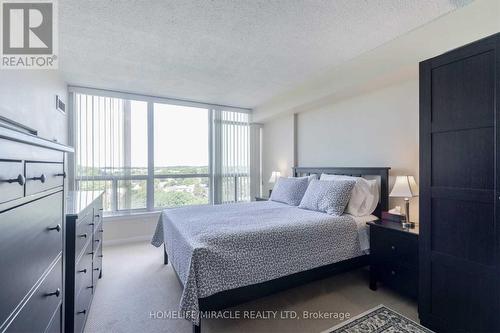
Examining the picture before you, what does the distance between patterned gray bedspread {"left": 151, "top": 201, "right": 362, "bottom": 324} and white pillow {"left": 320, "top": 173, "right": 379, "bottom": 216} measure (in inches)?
9.4

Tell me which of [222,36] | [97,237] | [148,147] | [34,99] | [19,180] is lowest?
[97,237]

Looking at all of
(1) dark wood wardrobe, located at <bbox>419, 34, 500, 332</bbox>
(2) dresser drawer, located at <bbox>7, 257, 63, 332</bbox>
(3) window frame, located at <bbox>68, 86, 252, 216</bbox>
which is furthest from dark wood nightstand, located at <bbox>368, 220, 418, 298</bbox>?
(3) window frame, located at <bbox>68, 86, 252, 216</bbox>

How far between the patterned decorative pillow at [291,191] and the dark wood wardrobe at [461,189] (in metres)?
1.63

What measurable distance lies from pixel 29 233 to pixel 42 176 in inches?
8.9

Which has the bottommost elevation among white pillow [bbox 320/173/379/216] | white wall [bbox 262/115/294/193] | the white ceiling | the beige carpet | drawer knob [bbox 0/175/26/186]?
the beige carpet

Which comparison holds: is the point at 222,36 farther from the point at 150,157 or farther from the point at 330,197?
the point at 150,157

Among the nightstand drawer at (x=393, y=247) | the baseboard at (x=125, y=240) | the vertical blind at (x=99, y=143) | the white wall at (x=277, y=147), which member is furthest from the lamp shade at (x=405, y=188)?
the vertical blind at (x=99, y=143)

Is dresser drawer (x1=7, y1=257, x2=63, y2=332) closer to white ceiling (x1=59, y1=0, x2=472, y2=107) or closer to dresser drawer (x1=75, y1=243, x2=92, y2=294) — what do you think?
dresser drawer (x1=75, y1=243, x2=92, y2=294)

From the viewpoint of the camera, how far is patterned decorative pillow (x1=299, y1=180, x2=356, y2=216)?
8.52ft

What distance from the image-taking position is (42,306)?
0.93 metres

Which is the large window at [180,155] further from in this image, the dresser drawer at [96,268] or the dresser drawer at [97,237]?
the dresser drawer at [96,268]

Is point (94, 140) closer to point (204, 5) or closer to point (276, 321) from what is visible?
point (204, 5)

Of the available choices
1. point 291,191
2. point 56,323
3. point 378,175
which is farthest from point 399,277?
point 56,323

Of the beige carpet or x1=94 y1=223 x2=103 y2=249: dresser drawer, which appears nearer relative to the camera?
the beige carpet
